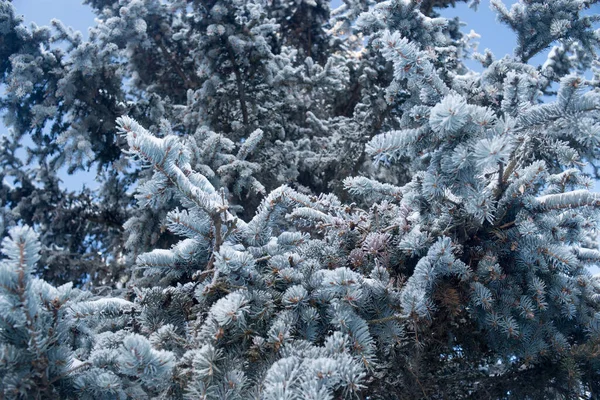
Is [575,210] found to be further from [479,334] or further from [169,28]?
[169,28]

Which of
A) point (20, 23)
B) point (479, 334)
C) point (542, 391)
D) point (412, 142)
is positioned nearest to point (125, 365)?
→ point (412, 142)

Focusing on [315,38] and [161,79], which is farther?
[315,38]

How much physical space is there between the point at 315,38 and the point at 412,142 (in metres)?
6.64

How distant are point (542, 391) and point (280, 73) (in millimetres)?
4240

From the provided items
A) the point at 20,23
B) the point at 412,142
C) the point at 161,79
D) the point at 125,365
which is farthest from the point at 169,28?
the point at 125,365

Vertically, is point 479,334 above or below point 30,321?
above

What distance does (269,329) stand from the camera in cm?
204

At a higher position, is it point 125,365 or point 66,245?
point 66,245

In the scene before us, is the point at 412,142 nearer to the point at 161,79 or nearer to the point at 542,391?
the point at 542,391

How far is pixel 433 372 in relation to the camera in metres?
2.43

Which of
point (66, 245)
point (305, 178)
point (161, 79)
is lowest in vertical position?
point (66, 245)

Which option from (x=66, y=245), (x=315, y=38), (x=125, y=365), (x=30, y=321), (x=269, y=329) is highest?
(x=315, y=38)

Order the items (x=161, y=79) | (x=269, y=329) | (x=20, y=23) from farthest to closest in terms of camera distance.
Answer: (x=161, y=79) → (x=20, y=23) → (x=269, y=329)

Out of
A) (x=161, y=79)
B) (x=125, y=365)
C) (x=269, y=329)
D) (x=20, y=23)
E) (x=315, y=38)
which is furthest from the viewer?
(x=315, y=38)
